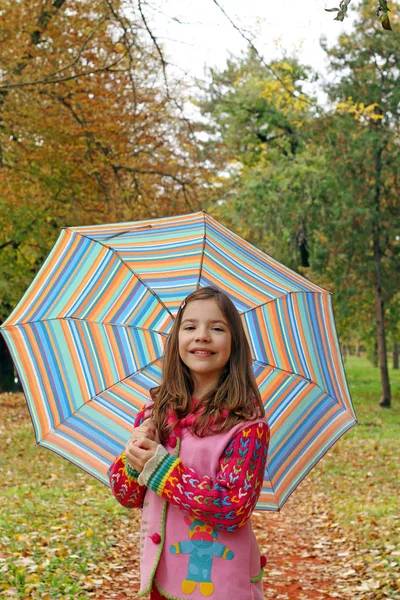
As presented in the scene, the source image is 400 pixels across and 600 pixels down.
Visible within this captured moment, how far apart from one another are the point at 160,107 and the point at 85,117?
2007 millimetres

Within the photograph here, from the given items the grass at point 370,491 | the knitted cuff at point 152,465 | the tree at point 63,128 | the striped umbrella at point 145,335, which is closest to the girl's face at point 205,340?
the knitted cuff at point 152,465

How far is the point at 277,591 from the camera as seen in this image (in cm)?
615

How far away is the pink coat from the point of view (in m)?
2.42

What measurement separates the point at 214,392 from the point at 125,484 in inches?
17.6

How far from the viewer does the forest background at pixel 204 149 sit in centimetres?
1328

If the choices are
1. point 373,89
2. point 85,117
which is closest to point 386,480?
point 85,117

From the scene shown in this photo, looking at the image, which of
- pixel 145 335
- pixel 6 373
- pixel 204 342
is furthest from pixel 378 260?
pixel 204 342

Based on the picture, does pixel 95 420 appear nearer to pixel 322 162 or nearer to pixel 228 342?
pixel 228 342

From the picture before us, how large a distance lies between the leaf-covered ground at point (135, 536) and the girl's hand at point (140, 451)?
308cm

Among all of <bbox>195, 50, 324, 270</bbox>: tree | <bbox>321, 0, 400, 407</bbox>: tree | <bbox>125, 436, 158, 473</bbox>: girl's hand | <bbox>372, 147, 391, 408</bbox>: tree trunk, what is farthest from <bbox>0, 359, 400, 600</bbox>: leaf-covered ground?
<bbox>195, 50, 324, 270</bbox>: tree

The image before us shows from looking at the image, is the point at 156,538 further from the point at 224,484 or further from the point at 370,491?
the point at 370,491

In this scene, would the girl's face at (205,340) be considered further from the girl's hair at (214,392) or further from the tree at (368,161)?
the tree at (368,161)

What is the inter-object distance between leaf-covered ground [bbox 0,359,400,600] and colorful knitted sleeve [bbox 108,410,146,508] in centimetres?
285

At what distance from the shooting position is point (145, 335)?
332 cm
